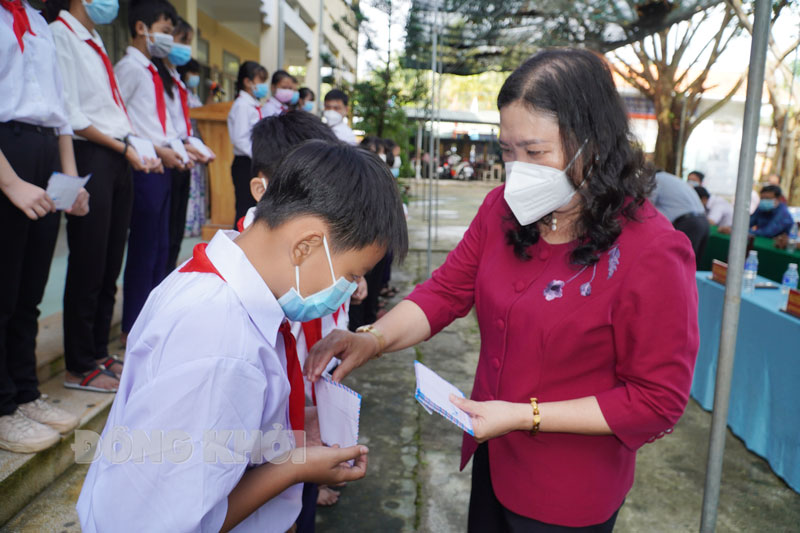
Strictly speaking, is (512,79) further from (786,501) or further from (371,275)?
(371,275)

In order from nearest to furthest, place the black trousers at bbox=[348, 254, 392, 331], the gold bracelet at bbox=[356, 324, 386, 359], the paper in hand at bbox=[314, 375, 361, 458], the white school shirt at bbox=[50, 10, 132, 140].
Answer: the paper in hand at bbox=[314, 375, 361, 458] → the gold bracelet at bbox=[356, 324, 386, 359] → the white school shirt at bbox=[50, 10, 132, 140] → the black trousers at bbox=[348, 254, 392, 331]

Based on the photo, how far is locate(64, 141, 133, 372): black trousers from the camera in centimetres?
252

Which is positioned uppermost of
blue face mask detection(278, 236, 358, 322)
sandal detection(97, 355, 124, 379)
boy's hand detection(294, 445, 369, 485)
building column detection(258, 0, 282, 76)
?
building column detection(258, 0, 282, 76)

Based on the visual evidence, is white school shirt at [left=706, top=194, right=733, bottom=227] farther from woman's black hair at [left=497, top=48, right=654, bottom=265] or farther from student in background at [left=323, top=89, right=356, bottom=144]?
woman's black hair at [left=497, top=48, right=654, bottom=265]

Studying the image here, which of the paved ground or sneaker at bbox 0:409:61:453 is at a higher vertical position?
sneaker at bbox 0:409:61:453

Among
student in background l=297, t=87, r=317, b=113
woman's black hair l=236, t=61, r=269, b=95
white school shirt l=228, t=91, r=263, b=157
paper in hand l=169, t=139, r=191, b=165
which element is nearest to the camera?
paper in hand l=169, t=139, r=191, b=165

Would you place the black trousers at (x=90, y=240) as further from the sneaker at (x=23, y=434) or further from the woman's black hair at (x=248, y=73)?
the woman's black hair at (x=248, y=73)

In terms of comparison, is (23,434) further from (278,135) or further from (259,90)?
(259,90)

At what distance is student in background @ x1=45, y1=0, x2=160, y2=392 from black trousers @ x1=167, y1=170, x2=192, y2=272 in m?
0.78

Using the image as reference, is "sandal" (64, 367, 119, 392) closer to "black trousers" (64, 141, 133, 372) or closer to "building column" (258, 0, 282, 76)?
"black trousers" (64, 141, 133, 372)

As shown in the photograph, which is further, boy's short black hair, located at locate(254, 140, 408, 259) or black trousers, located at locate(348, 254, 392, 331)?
black trousers, located at locate(348, 254, 392, 331)

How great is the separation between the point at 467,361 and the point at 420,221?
7.99 metres

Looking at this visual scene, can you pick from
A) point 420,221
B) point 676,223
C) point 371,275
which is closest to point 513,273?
point 371,275

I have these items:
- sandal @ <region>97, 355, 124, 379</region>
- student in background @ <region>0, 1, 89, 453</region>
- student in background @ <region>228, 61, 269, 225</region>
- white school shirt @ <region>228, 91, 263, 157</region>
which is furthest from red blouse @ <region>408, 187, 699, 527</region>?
white school shirt @ <region>228, 91, 263, 157</region>
